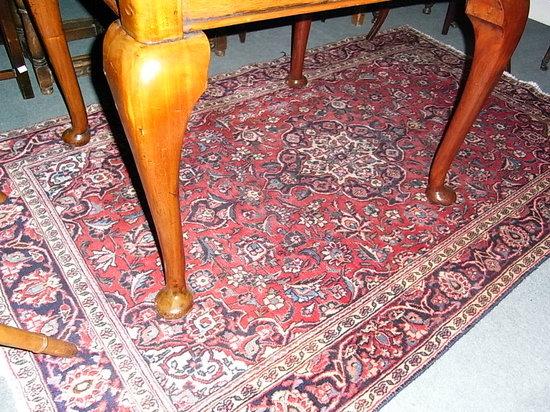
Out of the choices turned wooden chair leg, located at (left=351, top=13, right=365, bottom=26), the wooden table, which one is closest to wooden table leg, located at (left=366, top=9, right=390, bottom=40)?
turned wooden chair leg, located at (left=351, top=13, right=365, bottom=26)

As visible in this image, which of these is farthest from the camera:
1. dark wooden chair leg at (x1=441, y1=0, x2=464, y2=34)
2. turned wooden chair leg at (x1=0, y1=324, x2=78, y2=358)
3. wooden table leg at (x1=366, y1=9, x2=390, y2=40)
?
dark wooden chair leg at (x1=441, y1=0, x2=464, y2=34)

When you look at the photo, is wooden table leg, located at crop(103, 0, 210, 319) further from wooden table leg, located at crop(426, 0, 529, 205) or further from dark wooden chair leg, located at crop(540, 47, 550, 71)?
dark wooden chair leg, located at crop(540, 47, 550, 71)

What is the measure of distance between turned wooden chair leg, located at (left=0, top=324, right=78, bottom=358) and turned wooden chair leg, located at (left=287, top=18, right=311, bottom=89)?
1224 millimetres

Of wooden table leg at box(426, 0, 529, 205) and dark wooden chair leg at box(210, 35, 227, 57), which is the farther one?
dark wooden chair leg at box(210, 35, 227, 57)

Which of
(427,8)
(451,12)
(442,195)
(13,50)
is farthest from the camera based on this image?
(427,8)

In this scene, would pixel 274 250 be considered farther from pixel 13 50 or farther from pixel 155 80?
pixel 13 50

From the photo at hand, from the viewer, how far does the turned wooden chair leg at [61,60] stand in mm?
1065

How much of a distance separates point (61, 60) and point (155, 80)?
0.74 meters

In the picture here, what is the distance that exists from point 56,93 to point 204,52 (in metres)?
1.29

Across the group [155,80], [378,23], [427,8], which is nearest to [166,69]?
[155,80]

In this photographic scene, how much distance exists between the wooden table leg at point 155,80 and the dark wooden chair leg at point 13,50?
1114 millimetres

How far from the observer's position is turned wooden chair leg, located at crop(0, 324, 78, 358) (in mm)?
712

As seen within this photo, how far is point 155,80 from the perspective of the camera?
0.59m

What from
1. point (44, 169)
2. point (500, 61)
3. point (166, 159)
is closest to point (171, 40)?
point (166, 159)
